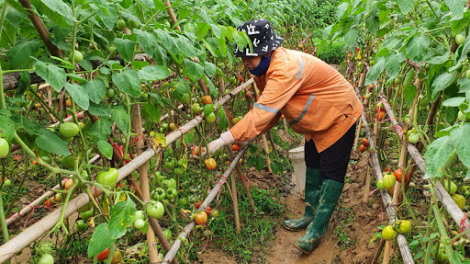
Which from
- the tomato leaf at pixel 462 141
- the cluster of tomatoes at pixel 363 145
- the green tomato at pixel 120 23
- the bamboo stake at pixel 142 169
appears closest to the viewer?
the tomato leaf at pixel 462 141

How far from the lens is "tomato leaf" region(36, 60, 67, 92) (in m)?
0.95

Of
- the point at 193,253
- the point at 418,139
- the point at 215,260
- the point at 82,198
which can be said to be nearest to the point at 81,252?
the point at 193,253

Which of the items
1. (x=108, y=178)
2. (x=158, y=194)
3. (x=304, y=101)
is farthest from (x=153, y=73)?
(x=304, y=101)

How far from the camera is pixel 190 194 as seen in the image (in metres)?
3.00

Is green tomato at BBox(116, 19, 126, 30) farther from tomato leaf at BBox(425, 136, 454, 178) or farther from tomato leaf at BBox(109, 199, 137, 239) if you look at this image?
tomato leaf at BBox(425, 136, 454, 178)

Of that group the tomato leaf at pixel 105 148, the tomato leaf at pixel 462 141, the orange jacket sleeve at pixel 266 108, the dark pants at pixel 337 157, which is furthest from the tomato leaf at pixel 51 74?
the dark pants at pixel 337 157

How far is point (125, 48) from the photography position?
1306 millimetres

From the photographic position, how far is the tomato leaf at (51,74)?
0.95 m

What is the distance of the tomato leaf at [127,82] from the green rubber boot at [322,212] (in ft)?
6.28

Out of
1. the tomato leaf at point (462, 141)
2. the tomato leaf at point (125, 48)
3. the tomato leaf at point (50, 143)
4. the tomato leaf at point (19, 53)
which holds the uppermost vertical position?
the tomato leaf at point (19, 53)

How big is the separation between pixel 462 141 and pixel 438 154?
0.24ft

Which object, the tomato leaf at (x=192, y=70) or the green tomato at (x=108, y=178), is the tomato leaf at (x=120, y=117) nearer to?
the green tomato at (x=108, y=178)

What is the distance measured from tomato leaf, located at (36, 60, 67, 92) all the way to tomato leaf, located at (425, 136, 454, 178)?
1045mm

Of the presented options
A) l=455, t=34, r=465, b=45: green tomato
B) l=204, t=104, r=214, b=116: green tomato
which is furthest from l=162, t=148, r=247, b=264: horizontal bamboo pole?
l=455, t=34, r=465, b=45: green tomato
